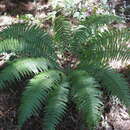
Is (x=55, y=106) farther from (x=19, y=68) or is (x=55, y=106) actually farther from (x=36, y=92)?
(x=19, y=68)

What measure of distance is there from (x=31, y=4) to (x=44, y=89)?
9.98ft

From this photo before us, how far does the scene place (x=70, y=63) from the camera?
16.2 ft

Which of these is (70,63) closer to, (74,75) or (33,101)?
(74,75)

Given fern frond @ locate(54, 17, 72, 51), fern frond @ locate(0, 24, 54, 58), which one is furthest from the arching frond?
fern frond @ locate(0, 24, 54, 58)

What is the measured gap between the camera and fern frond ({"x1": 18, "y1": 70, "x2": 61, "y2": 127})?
3633 millimetres

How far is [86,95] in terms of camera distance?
12.3ft

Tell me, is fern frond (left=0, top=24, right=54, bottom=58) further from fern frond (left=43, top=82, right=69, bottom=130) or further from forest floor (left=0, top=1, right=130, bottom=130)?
fern frond (left=43, top=82, right=69, bottom=130)

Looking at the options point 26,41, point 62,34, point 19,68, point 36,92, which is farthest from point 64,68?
point 36,92

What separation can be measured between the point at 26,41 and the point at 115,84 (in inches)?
62.3

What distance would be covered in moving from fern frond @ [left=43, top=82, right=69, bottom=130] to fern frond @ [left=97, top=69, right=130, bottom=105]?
1.84 feet

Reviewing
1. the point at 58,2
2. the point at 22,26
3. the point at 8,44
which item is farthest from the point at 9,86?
the point at 58,2

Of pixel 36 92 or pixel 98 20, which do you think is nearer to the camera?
pixel 36 92

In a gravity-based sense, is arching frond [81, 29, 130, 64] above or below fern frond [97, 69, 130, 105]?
above

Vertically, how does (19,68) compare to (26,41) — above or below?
below
